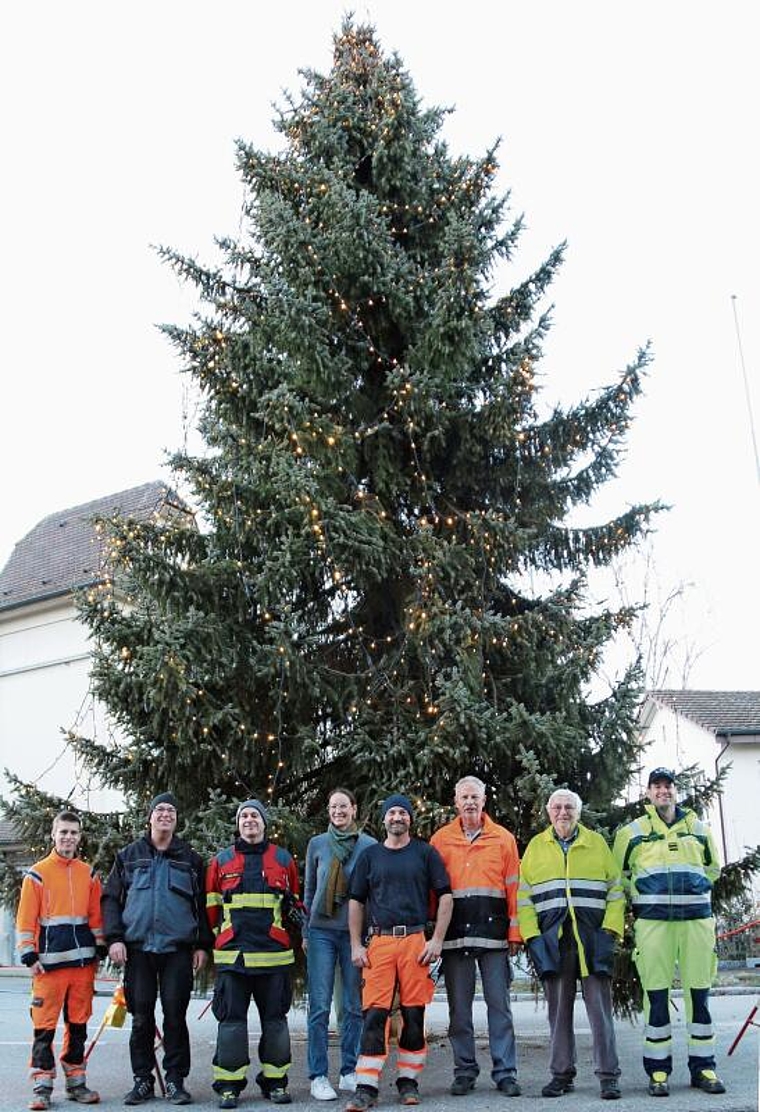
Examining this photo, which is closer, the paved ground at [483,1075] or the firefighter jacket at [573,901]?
the paved ground at [483,1075]

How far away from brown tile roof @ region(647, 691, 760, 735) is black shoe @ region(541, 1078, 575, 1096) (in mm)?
22473

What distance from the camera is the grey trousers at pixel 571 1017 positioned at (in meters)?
7.18

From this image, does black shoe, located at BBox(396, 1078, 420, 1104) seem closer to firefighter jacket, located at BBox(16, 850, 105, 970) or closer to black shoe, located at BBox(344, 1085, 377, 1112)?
black shoe, located at BBox(344, 1085, 377, 1112)

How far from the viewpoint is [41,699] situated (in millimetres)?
28625

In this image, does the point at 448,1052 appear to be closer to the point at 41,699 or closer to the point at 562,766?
the point at 562,766

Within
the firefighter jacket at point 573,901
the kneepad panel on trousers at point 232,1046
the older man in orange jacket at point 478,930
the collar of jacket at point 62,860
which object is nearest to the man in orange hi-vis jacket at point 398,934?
the older man in orange jacket at point 478,930

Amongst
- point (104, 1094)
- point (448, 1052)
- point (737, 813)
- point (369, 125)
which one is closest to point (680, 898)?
point (448, 1052)

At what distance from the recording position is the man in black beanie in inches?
292

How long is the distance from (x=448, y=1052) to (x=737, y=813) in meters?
20.5

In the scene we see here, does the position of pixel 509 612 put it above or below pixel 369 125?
below

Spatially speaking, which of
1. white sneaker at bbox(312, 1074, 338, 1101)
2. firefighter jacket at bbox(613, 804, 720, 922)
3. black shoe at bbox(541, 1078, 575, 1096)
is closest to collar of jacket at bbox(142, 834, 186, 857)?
white sneaker at bbox(312, 1074, 338, 1101)

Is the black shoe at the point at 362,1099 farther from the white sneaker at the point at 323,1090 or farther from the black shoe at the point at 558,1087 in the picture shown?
the black shoe at the point at 558,1087

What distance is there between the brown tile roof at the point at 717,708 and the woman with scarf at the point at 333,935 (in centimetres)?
2248

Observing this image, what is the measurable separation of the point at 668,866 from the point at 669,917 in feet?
1.05
